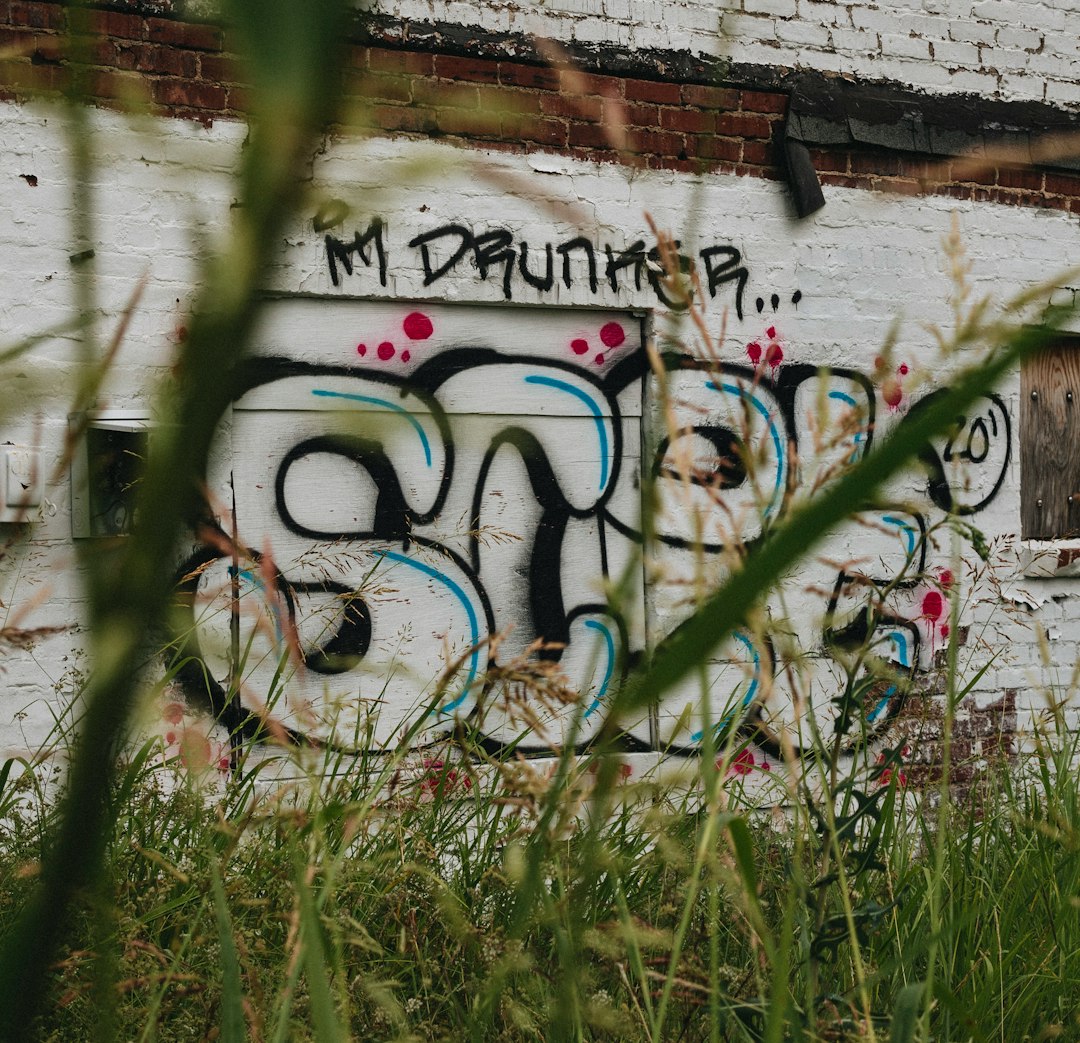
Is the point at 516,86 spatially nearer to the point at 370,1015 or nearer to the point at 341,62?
the point at 370,1015

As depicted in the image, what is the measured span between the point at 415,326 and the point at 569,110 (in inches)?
40.3

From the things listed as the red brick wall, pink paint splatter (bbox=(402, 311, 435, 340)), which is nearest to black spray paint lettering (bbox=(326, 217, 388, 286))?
pink paint splatter (bbox=(402, 311, 435, 340))

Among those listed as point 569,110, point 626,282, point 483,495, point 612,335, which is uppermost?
point 569,110

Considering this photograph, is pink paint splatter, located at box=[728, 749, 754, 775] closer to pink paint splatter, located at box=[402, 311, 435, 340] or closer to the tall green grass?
the tall green grass

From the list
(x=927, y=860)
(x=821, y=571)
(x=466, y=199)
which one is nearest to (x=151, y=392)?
(x=927, y=860)

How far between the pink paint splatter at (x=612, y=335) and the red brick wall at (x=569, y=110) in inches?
24.8

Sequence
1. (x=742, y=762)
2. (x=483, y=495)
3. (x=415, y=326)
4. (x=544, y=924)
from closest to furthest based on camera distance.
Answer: (x=544, y=924)
(x=742, y=762)
(x=415, y=326)
(x=483, y=495)

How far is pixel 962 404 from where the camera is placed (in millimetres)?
279

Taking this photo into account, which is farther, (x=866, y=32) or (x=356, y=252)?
(x=866, y=32)

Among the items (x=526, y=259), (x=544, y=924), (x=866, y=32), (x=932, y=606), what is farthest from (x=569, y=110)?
(x=544, y=924)

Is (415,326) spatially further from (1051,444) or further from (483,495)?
(1051,444)

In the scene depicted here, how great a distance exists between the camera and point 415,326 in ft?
13.6

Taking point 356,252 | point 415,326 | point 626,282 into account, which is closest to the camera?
point 356,252

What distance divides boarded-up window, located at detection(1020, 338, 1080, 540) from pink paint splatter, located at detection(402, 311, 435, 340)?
2.76 meters
